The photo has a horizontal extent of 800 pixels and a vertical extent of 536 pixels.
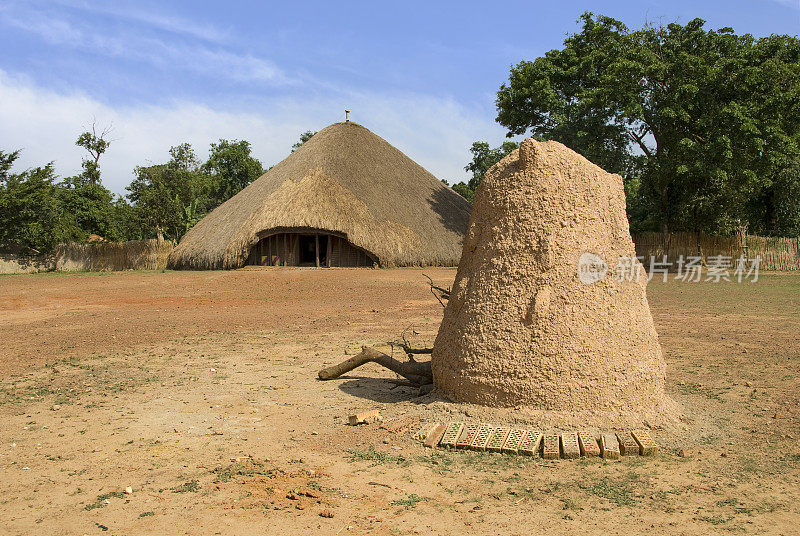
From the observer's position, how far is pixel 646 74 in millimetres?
21047

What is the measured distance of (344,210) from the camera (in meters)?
24.2

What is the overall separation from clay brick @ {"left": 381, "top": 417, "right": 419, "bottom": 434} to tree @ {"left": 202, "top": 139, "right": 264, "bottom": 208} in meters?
34.2

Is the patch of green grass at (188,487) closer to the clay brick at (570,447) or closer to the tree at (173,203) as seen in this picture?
the clay brick at (570,447)

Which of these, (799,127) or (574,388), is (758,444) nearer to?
(574,388)

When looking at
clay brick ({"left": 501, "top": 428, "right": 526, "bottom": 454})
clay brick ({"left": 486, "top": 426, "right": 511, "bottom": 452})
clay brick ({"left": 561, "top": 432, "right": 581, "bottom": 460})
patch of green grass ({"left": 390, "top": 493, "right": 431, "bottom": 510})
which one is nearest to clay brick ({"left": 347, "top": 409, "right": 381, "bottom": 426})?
clay brick ({"left": 486, "top": 426, "right": 511, "bottom": 452})

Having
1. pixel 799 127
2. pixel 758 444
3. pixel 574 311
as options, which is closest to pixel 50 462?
pixel 574 311

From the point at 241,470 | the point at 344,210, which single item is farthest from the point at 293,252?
the point at 241,470

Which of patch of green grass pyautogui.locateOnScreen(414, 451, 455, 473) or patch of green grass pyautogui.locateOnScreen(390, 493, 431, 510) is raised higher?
patch of green grass pyautogui.locateOnScreen(414, 451, 455, 473)

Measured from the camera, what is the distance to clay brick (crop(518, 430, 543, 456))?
13.3 ft

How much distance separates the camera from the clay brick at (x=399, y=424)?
4.64 meters

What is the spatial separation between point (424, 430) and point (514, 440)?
67cm

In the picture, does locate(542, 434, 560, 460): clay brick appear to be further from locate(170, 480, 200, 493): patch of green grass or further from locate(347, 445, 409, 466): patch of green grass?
locate(170, 480, 200, 493): patch of green grass

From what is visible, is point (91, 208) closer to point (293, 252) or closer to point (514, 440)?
point (293, 252)

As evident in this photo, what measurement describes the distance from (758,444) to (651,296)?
10.2 m
